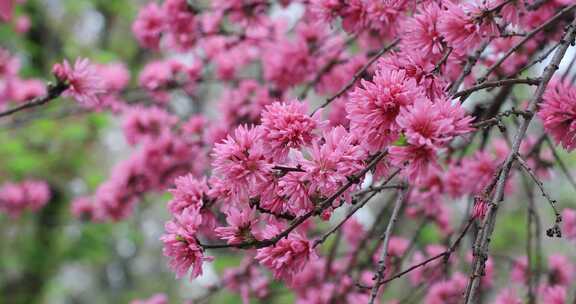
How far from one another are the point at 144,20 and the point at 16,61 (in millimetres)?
1055

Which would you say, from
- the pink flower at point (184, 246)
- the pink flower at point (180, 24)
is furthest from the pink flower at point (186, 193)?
the pink flower at point (180, 24)

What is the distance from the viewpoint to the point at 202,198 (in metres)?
1.45

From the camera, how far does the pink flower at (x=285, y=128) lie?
48.6 inches

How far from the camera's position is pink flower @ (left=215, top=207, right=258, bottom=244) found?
127 centimetres

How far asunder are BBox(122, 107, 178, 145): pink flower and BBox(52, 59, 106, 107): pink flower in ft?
3.46

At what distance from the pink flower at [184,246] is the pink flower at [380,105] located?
1.35 feet

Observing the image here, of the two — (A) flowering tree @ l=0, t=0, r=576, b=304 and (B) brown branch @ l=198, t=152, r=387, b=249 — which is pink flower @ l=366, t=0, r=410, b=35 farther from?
(B) brown branch @ l=198, t=152, r=387, b=249

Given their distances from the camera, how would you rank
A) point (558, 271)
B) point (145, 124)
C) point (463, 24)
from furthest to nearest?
point (145, 124) → point (558, 271) → point (463, 24)

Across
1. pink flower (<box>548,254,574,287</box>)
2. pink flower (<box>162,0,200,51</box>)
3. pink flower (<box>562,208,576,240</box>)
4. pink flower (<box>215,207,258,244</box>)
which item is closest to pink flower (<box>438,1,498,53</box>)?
pink flower (<box>215,207,258,244</box>)

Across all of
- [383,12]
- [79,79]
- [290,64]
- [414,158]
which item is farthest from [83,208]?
[414,158]

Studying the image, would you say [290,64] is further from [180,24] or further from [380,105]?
[380,105]

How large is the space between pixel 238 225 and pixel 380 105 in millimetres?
392

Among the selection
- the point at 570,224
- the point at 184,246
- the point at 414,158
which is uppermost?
the point at 570,224

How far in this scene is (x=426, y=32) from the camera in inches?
55.1
